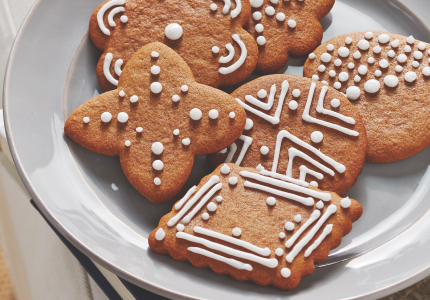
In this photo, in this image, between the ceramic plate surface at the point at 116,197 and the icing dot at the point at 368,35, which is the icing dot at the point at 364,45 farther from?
the ceramic plate surface at the point at 116,197

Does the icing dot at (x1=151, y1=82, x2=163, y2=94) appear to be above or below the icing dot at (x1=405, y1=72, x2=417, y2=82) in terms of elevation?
below

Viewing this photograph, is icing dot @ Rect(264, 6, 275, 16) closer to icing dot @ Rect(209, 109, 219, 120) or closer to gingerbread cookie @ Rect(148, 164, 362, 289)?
icing dot @ Rect(209, 109, 219, 120)

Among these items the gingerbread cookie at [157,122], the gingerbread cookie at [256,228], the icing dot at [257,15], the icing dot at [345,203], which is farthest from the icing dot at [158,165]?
the icing dot at [257,15]

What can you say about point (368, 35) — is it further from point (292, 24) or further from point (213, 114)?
point (213, 114)

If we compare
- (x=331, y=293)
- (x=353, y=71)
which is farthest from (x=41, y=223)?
(x=353, y=71)

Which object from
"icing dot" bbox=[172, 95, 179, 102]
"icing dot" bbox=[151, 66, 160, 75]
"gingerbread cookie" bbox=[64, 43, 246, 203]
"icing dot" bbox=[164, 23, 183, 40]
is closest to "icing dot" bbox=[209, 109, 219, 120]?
"gingerbread cookie" bbox=[64, 43, 246, 203]

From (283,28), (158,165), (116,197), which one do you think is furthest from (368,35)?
(116,197)

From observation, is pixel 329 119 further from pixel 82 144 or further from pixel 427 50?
pixel 82 144
